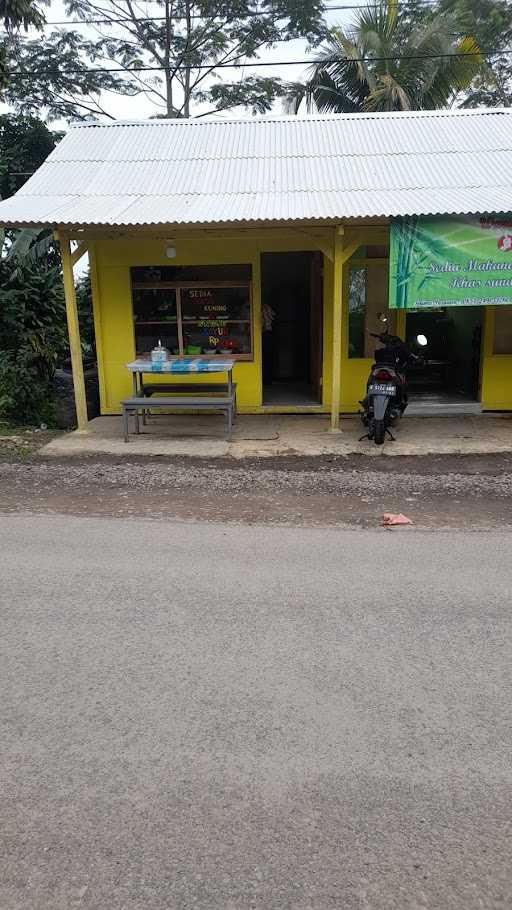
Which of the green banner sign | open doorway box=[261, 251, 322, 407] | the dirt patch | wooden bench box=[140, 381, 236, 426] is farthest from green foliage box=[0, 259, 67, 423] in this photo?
the green banner sign

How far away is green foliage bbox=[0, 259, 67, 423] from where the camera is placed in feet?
36.8

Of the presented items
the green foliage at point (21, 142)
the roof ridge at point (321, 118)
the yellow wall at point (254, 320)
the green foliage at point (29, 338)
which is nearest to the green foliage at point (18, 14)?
the roof ridge at point (321, 118)

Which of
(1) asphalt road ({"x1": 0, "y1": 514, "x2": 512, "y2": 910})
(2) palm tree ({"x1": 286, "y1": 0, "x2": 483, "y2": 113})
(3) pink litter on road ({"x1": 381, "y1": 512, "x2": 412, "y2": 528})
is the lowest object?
(3) pink litter on road ({"x1": 381, "y1": 512, "x2": 412, "y2": 528})

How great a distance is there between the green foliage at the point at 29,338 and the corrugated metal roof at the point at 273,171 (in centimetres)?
210

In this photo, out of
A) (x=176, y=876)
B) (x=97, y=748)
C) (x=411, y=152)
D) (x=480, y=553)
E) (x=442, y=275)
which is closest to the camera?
(x=176, y=876)

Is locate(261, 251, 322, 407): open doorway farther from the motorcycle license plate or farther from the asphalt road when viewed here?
the asphalt road

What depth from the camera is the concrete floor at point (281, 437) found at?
901cm

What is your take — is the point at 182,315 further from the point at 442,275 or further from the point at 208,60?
the point at 208,60

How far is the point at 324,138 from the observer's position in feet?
38.9

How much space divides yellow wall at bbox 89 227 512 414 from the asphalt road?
21.6 feet

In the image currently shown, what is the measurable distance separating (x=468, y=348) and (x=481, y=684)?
32.9 ft

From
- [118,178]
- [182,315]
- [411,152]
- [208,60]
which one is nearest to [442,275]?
[411,152]

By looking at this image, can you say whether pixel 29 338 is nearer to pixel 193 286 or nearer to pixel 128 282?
pixel 128 282

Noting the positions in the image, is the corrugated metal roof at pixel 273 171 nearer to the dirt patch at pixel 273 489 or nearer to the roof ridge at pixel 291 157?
the roof ridge at pixel 291 157
